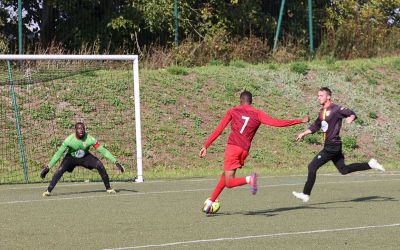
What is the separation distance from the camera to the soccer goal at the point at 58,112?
25359 mm

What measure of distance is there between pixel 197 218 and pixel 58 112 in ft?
47.8

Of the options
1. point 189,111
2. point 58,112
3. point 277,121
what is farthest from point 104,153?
point 189,111

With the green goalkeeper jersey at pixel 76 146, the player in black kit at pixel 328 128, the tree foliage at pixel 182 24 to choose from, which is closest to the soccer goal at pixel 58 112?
the tree foliage at pixel 182 24

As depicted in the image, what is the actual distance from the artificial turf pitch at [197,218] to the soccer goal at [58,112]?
14.3 feet

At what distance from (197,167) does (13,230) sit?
549 inches

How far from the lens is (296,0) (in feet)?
130

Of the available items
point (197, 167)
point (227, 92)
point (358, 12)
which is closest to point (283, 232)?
point (197, 167)

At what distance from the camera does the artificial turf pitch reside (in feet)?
38.3

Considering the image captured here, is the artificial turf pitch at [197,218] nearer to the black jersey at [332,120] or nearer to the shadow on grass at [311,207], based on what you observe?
the shadow on grass at [311,207]

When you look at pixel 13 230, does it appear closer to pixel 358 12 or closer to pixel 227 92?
pixel 227 92

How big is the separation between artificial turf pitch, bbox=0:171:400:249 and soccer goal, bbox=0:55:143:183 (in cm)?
437

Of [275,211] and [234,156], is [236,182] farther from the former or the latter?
[275,211]

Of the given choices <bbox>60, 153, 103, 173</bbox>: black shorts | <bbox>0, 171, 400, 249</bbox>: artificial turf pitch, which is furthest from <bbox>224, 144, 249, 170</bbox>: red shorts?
<bbox>60, 153, 103, 173</bbox>: black shorts

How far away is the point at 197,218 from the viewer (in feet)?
46.9
